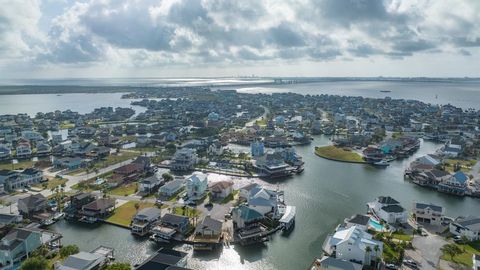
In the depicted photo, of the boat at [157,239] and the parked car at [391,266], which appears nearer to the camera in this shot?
the parked car at [391,266]

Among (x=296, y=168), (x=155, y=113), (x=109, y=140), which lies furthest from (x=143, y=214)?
(x=155, y=113)

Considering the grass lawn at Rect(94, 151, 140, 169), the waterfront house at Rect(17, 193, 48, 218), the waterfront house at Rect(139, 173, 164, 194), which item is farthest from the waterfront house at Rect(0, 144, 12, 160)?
the waterfront house at Rect(139, 173, 164, 194)

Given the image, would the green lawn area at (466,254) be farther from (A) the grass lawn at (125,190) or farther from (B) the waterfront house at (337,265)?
(A) the grass lawn at (125,190)

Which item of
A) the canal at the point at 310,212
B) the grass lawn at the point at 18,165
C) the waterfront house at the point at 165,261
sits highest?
the waterfront house at the point at 165,261

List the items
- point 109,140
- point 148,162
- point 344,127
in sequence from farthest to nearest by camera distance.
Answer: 1. point 344,127
2. point 109,140
3. point 148,162

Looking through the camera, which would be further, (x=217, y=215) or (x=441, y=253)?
(x=217, y=215)

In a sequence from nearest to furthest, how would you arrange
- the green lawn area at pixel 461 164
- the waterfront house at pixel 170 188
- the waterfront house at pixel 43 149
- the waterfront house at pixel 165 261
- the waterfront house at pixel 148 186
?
the waterfront house at pixel 165 261 → the waterfront house at pixel 170 188 → the waterfront house at pixel 148 186 → the green lawn area at pixel 461 164 → the waterfront house at pixel 43 149

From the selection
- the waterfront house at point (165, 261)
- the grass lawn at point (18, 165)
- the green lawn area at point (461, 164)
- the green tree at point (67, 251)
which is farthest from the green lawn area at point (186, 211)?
the green lawn area at point (461, 164)

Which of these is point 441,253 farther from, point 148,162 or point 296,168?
point 148,162

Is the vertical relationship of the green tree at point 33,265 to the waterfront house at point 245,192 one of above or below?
above
